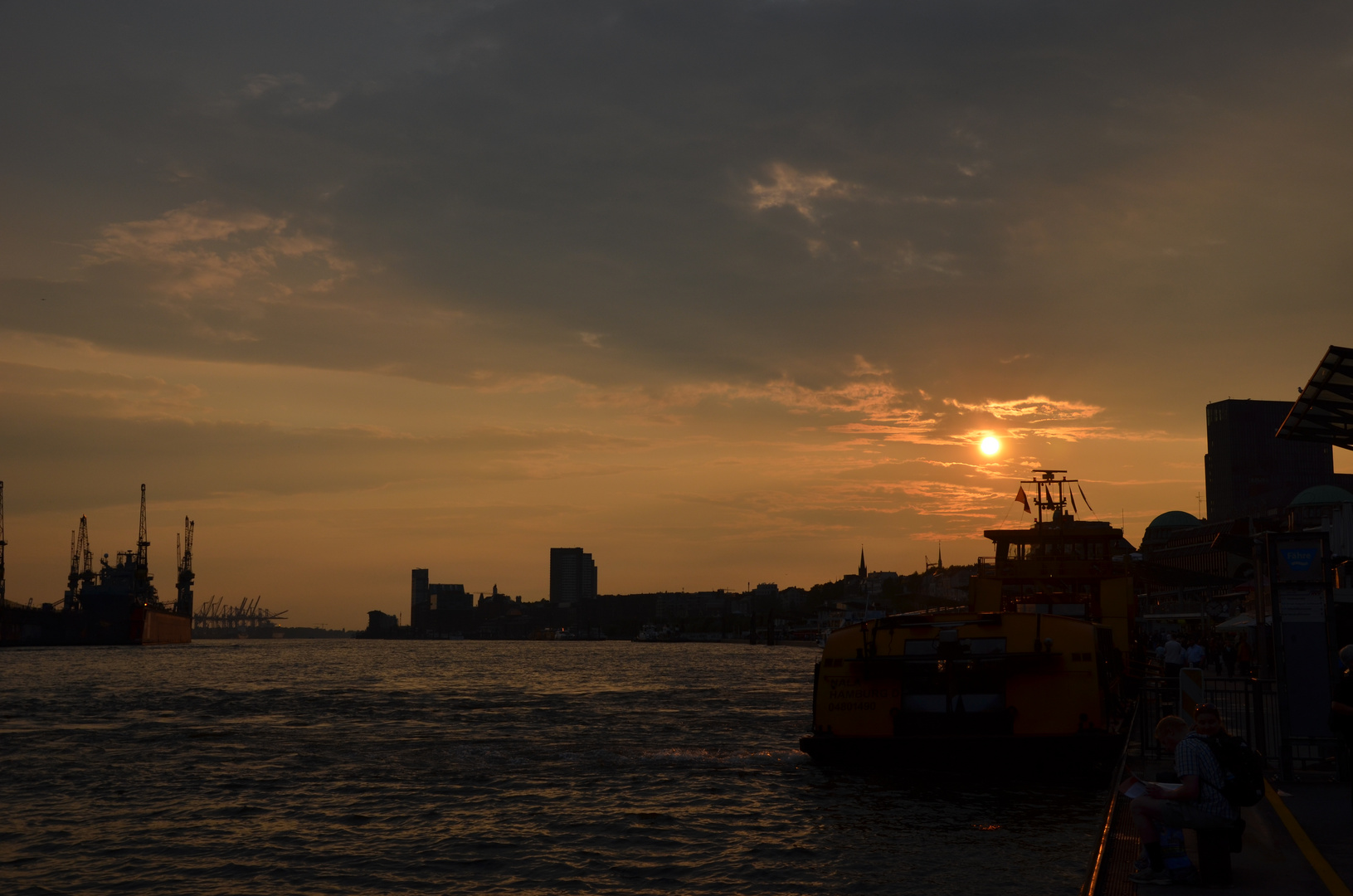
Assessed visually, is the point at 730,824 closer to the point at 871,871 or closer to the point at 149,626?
the point at 871,871

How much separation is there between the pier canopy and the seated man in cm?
1440

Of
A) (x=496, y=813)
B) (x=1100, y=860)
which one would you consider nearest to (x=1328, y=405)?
(x=1100, y=860)

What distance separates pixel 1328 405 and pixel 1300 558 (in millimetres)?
10098

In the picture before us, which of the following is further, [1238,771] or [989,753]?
[989,753]

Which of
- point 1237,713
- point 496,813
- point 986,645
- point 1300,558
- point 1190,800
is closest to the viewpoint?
point 1190,800

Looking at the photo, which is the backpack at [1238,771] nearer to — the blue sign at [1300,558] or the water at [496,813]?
the water at [496,813]

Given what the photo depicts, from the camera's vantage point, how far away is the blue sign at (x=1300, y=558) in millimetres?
15906

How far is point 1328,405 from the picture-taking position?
24.2m

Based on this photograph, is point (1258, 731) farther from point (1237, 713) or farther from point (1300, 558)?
point (1237, 713)

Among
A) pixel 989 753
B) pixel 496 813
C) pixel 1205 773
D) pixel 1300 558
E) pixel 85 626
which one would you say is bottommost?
pixel 85 626

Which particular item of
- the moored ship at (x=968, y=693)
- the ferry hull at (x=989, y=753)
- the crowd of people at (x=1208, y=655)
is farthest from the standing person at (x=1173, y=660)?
the ferry hull at (x=989, y=753)

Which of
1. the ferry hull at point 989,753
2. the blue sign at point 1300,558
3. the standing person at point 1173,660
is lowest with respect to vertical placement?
the ferry hull at point 989,753

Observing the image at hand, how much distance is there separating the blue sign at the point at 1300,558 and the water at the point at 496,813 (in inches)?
200

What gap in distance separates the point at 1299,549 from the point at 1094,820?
527 centimetres
